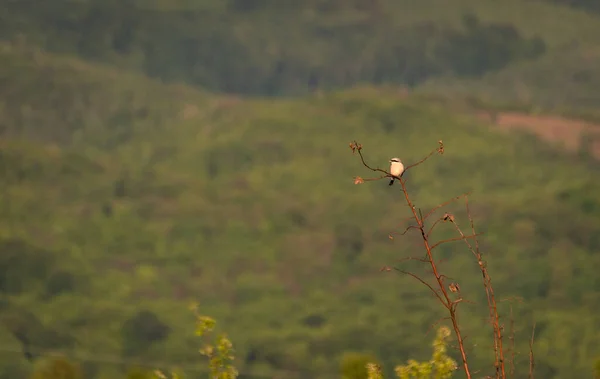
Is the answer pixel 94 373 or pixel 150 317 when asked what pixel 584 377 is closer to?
pixel 94 373

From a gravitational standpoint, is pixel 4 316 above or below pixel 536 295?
below

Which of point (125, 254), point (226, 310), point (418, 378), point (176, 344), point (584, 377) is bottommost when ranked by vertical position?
point (418, 378)

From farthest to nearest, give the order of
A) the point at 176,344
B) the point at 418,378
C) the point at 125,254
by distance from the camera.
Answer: the point at 125,254 < the point at 176,344 < the point at 418,378

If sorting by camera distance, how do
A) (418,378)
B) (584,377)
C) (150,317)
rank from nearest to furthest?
(418,378) → (584,377) → (150,317)

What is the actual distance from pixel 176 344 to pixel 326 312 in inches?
1088

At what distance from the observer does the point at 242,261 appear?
634 feet

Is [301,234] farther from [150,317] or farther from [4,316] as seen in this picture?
[4,316]

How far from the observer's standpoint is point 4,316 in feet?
499

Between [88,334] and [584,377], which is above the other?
[88,334]

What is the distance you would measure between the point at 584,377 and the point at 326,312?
173 ft

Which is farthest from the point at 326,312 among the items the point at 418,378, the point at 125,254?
the point at 418,378

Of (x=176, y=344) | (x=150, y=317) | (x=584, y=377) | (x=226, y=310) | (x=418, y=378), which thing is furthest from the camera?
(x=226, y=310)

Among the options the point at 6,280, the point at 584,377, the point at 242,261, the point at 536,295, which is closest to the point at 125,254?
the point at 242,261

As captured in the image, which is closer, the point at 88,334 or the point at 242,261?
the point at 88,334
